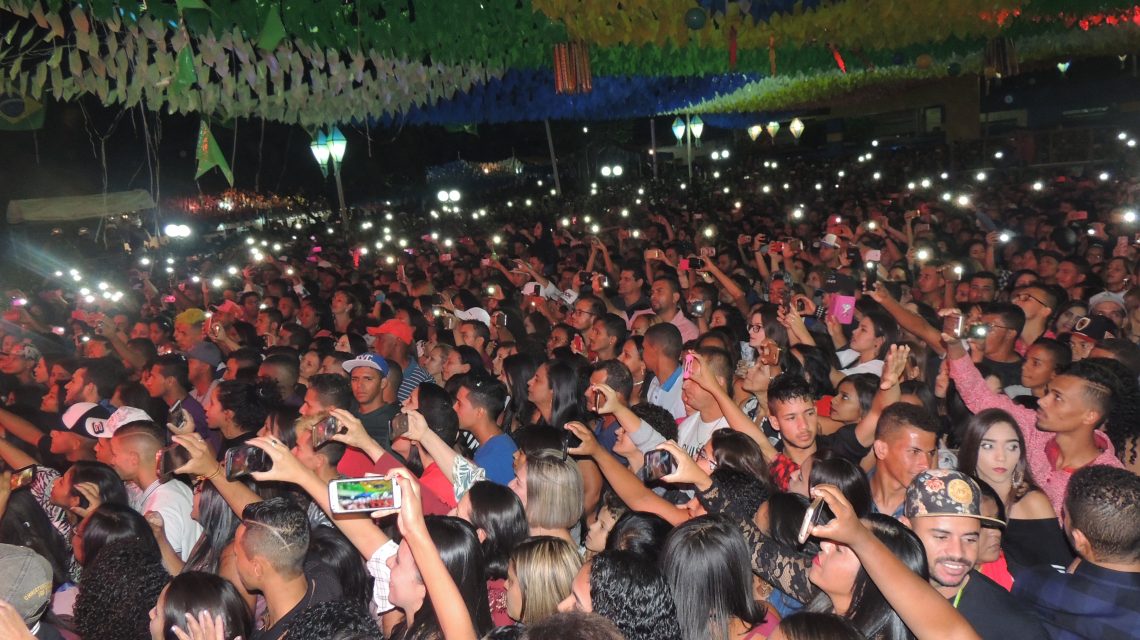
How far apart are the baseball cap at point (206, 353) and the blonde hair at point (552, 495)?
456 centimetres

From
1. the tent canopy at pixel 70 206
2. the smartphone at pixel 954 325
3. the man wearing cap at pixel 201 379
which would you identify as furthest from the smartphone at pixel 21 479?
the tent canopy at pixel 70 206

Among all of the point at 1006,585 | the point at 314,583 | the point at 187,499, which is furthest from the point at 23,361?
the point at 1006,585

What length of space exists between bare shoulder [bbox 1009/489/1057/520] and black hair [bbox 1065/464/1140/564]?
652 mm

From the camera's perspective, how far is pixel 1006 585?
10.5ft

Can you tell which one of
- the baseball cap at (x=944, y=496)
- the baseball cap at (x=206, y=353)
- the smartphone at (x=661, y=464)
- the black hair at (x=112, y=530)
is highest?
the baseball cap at (x=944, y=496)

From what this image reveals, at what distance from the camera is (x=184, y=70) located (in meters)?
5.20

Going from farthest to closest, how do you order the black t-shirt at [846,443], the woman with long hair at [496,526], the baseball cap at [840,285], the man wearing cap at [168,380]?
1. the baseball cap at [840,285]
2. the man wearing cap at [168,380]
3. the black t-shirt at [846,443]
4. the woman with long hair at [496,526]

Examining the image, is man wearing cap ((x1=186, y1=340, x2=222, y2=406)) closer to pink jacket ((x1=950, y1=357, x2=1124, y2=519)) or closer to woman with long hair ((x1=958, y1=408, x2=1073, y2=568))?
pink jacket ((x1=950, y1=357, x2=1124, y2=519))

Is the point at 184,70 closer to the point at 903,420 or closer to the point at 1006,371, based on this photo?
the point at 903,420

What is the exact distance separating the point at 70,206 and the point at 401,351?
1374 cm

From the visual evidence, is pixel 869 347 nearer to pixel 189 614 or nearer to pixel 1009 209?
pixel 189 614

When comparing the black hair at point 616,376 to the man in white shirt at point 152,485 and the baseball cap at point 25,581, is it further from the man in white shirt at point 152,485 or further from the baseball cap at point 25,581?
the baseball cap at point 25,581

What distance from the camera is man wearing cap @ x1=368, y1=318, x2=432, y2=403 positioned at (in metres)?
6.71

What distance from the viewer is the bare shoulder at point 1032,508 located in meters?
3.61
